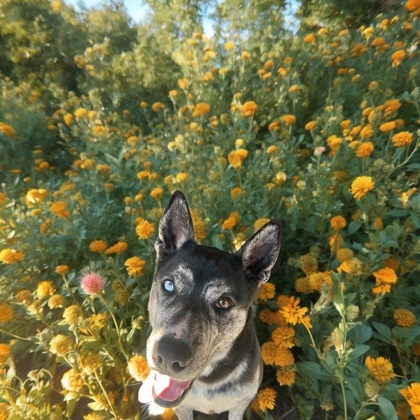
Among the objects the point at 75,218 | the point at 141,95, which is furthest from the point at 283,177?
the point at 141,95

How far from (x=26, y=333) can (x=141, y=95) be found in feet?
19.8

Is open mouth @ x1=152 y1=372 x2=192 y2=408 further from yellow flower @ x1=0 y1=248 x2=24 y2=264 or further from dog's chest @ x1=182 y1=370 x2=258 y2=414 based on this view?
yellow flower @ x1=0 y1=248 x2=24 y2=264

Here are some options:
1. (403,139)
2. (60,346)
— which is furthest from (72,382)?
(403,139)

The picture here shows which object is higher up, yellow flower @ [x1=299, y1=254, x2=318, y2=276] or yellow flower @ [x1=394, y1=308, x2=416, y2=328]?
yellow flower @ [x1=299, y1=254, x2=318, y2=276]

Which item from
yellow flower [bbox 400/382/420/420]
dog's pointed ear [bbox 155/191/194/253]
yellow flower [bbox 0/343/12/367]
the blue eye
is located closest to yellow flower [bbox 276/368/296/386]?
yellow flower [bbox 400/382/420/420]

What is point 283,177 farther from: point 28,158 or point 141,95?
point 141,95

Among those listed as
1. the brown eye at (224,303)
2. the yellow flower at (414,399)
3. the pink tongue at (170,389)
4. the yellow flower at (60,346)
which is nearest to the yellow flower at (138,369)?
the pink tongue at (170,389)

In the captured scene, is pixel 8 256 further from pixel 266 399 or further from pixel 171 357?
pixel 266 399

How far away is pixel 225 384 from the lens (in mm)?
1776

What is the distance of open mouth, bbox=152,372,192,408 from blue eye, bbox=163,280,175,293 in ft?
1.58

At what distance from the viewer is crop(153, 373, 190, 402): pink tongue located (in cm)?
158

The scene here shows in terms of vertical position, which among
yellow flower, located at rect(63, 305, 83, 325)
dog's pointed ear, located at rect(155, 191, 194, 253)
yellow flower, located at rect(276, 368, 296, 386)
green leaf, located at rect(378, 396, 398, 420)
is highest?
dog's pointed ear, located at rect(155, 191, 194, 253)

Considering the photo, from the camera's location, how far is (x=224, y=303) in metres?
1.62

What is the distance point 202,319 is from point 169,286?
0.30 meters
